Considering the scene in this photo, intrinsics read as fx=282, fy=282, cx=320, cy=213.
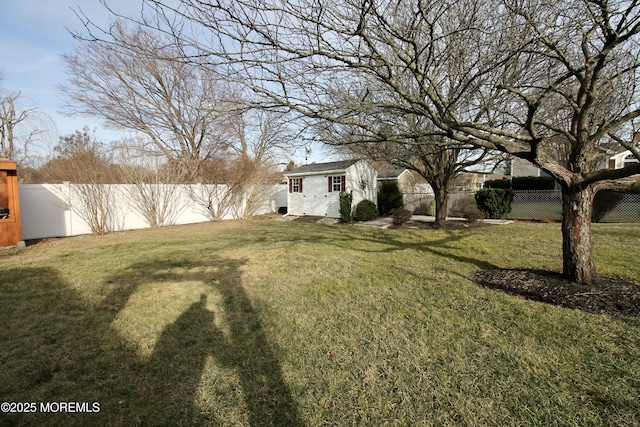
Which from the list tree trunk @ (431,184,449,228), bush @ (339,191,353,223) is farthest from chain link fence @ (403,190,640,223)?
bush @ (339,191,353,223)

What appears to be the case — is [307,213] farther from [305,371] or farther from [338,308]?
[305,371]

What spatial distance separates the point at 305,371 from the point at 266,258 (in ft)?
13.6

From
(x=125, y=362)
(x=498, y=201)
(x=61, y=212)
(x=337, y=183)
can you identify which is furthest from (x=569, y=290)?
(x=61, y=212)

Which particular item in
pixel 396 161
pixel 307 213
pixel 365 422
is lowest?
pixel 365 422

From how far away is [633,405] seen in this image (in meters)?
1.90

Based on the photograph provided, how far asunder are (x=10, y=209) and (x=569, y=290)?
12.8m

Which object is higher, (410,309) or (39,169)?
(39,169)

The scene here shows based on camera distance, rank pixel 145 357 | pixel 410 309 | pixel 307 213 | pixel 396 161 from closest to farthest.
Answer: pixel 145 357 → pixel 410 309 → pixel 396 161 → pixel 307 213

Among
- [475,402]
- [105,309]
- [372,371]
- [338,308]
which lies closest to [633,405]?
[475,402]

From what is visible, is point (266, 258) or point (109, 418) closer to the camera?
point (109, 418)

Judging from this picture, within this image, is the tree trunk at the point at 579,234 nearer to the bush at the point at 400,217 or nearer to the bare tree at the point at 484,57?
the bare tree at the point at 484,57

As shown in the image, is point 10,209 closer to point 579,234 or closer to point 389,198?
point 579,234

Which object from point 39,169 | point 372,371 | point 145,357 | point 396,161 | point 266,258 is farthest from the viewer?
point 39,169

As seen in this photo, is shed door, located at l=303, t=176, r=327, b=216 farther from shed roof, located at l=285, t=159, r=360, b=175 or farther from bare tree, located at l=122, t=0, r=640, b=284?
bare tree, located at l=122, t=0, r=640, b=284
